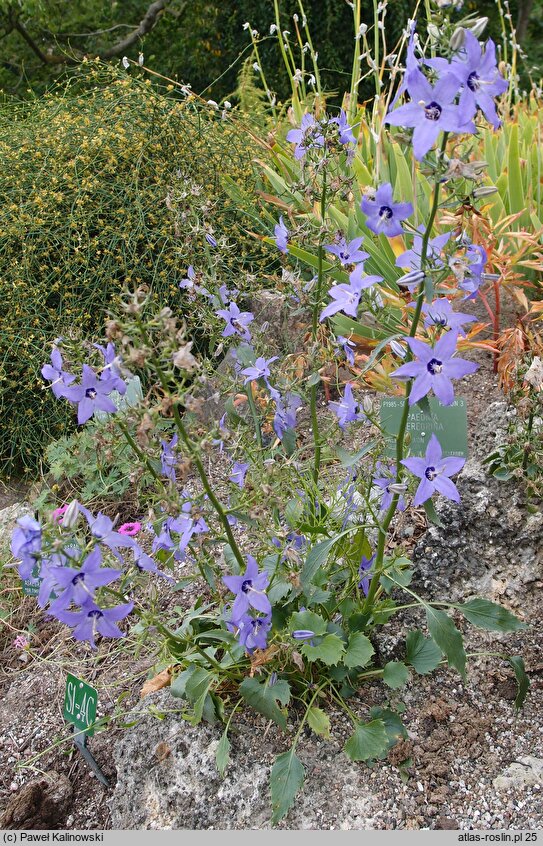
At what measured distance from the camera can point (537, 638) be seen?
178 centimetres

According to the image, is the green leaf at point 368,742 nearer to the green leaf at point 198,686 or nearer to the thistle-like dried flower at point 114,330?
the green leaf at point 198,686

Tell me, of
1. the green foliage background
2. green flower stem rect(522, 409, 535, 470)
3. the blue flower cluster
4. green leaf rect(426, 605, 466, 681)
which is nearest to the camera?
the blue flower cluster

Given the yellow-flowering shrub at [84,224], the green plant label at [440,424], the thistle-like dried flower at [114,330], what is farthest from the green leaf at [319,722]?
the yellow-flowering shrub at [84,224]

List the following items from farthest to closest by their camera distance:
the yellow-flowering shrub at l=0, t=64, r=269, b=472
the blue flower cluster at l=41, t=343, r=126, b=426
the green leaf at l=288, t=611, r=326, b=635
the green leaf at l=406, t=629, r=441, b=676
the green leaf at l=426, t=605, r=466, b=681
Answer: the yellow-flowering shrub at l=0, t=64, r=269, b=472
the green leaf at l=406, t=629, r=441, b=676
the green leaf at l=288, t=611, r=326, b=635
the green leaf at l=426, t=605, r=466, b=681
the blue flower cluster at l=41, t=343, r=126, b=426

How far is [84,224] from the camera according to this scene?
3.20m

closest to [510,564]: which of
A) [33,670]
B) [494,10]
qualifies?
[33,670]

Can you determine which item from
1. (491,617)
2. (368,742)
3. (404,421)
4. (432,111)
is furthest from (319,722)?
(432,111)

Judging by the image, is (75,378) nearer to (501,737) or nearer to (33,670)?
(501,737)

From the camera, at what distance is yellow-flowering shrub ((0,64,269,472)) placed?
10.4 ft

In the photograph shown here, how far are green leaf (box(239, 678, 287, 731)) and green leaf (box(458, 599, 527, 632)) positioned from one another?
1.36ft

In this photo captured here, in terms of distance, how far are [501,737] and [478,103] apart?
126 centimetres

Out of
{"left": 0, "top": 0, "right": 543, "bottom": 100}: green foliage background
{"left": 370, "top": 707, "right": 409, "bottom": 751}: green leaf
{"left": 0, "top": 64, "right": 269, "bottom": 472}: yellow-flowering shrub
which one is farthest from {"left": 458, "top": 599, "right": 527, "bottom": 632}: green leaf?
{"left": 0, "top": 0, "right": 543, "bottom": 100}: green foliage background

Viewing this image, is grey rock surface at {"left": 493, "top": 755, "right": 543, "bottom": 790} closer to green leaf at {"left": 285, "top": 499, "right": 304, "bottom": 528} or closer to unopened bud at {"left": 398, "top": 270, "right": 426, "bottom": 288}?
green leaf at {"left": 285, "top": 499, "right": 304, "bottom": 528}

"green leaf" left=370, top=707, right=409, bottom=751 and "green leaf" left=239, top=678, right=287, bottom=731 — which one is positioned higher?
"green leaf" left=239, top=678, right=287, bottom=731
